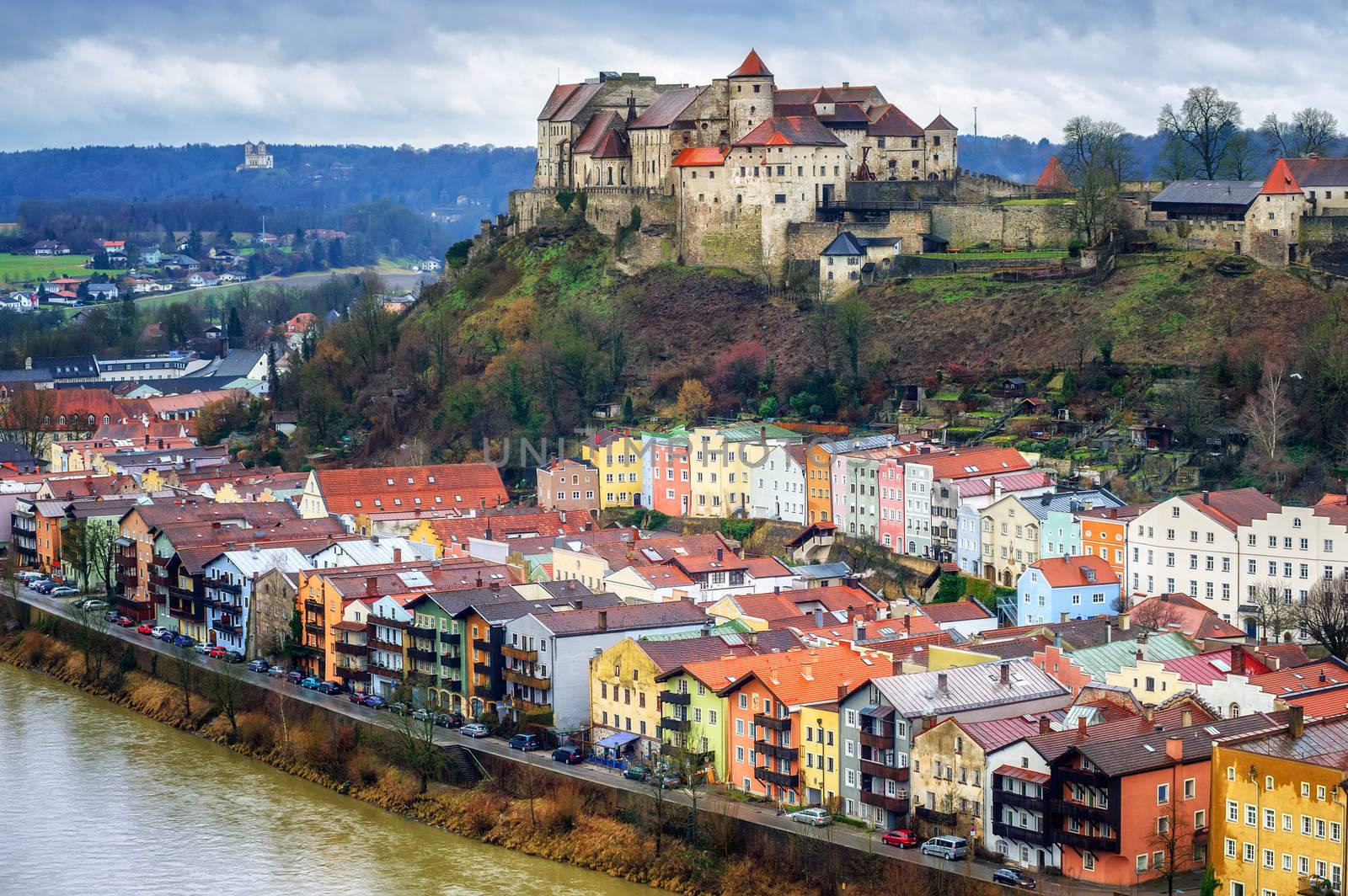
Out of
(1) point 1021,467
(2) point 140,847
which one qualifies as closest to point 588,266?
(1) point 1021,467

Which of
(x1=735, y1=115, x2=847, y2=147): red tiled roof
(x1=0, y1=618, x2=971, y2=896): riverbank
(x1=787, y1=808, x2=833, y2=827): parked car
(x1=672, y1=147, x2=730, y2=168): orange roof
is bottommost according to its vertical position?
(x1=0, y1=618, x2=971, y2=896): riverbank

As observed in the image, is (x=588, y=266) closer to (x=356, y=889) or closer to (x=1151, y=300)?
(x=1151, y=300)

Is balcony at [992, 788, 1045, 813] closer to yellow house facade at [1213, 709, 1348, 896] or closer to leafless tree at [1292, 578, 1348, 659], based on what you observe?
yellow house facade at [1213, 709, 1348, 896]

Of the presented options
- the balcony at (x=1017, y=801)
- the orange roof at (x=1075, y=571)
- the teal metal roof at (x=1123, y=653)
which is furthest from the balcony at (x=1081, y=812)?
the orange roof at (x=1075, y=571)

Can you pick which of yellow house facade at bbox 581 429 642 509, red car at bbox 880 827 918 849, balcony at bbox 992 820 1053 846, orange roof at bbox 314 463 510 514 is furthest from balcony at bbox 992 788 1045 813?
orange roof at bbox 314 463 510 514

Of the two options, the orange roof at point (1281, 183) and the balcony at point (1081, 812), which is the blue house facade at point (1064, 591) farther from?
the orange roof at point (1281, 183)

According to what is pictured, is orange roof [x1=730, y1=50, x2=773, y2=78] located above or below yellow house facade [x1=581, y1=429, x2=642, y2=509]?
above

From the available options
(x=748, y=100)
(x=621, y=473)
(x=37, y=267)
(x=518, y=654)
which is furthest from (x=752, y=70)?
(x=37, y=267)
